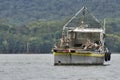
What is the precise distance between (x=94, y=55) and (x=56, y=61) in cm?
529

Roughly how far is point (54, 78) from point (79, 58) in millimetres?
25159

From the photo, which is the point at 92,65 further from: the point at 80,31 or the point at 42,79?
the point at 42,79

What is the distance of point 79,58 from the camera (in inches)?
3720

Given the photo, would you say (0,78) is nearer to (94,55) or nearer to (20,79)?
(20,79)

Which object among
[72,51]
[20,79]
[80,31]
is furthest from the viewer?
[80,31]

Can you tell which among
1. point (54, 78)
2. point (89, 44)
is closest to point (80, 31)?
point (89, 44)

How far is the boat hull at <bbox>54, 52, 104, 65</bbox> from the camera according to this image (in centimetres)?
9438

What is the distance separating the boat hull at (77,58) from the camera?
9438cm

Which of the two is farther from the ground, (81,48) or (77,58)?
(81,48)

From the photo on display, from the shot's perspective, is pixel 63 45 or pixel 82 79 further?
pixel 63 45

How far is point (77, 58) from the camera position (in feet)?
310

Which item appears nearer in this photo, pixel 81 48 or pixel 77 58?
pixel 77 58

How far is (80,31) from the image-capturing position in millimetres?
100562

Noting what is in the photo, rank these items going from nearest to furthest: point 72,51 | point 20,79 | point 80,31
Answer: point 20,79 → point 72,51 → point 80,31
